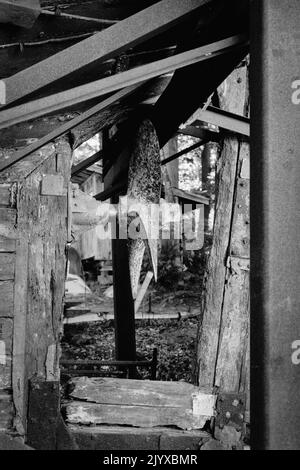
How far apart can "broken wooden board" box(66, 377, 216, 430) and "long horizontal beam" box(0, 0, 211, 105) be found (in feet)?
7.98

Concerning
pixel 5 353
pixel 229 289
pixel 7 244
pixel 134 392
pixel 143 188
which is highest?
pixel 143 188

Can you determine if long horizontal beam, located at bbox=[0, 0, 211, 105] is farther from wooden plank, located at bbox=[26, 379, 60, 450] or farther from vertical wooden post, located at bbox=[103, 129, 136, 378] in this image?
vertical wooden post, located at bbox=[103, 129, 136, 378]

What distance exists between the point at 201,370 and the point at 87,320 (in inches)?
271

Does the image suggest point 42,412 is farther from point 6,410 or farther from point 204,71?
point 204,71

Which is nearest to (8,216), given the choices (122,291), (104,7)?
(104,7)

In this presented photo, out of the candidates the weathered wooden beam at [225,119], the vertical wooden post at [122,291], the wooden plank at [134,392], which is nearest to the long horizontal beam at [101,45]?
the weathered wooden beam at [225,119]

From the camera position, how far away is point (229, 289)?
12.3ft

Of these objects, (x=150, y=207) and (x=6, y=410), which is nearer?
(x=6, y=410)

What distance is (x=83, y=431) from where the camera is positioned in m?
3.31

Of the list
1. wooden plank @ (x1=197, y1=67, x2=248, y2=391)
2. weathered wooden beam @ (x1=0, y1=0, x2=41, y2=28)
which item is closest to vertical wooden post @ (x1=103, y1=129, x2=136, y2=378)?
wooden plank @ (x1=197, y1=67, x2=248, y2=391)

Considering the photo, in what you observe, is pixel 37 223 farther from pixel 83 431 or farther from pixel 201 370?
pixel 201 370

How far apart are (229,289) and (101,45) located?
2385 millimetres

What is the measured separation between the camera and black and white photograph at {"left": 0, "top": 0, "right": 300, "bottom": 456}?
5.52 feet

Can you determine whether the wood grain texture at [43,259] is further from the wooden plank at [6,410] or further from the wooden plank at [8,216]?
the wooden plank at [6,410]
